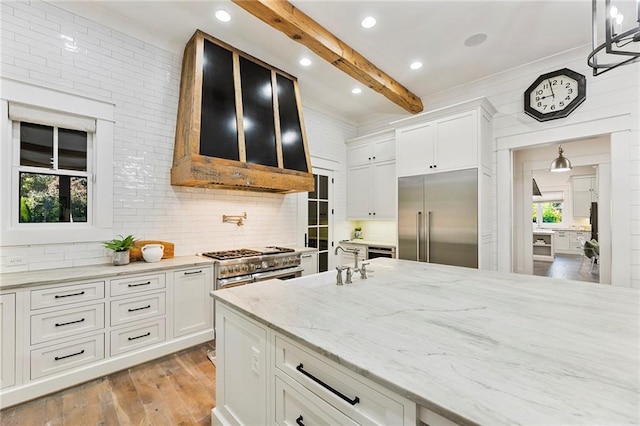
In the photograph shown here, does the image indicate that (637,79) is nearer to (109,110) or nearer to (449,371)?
(449,371)

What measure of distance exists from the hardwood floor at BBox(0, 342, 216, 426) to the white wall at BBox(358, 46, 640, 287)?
377cm

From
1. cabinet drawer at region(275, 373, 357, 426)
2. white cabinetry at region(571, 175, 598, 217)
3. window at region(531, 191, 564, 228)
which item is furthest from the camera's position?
window at region(531, 191, 564, 228)

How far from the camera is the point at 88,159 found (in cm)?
279

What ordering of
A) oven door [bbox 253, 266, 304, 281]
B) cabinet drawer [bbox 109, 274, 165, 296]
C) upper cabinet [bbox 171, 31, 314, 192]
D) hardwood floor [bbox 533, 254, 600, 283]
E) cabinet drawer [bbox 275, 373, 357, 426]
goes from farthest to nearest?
hardwood floor [bbox 533, 254, 600, 283], oven door [bbox 253, 266, 304, 281], upper cabinet [bbox 171, 31, 314, 192], cabinet drawer [bbox 109, 274, 165, 296], cabinet drawer [bbox 275, 373, 357, 426]

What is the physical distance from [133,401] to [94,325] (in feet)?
2.42

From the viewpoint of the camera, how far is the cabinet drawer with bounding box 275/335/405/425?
856 mm

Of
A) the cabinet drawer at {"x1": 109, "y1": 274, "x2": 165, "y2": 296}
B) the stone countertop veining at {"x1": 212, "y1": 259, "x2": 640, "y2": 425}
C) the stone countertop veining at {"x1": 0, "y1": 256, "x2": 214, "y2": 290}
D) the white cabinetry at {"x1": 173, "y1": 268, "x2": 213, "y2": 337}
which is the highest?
the stone countertop veining at {"x1": 212, "y1": 259, "x2": 640, "y2": 425}

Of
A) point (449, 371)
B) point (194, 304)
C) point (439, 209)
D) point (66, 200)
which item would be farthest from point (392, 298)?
point (66, 200)

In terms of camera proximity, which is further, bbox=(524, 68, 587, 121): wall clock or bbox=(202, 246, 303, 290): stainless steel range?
bbox=(524, 68, 587, 121): wall clock

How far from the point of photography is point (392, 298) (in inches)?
61.9

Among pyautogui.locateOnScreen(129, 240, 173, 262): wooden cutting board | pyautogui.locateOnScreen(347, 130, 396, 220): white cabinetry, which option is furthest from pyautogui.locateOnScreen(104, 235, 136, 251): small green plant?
pyautogui.locateOnScreen(347, 130, 396, 220): white cabinetry

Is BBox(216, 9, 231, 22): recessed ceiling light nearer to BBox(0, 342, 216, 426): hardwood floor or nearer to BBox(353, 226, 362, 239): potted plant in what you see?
BBox(0, 342, 216, 426): hardwood floor

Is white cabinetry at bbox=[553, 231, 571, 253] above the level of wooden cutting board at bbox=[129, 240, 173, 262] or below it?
below

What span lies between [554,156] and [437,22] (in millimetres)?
3748
